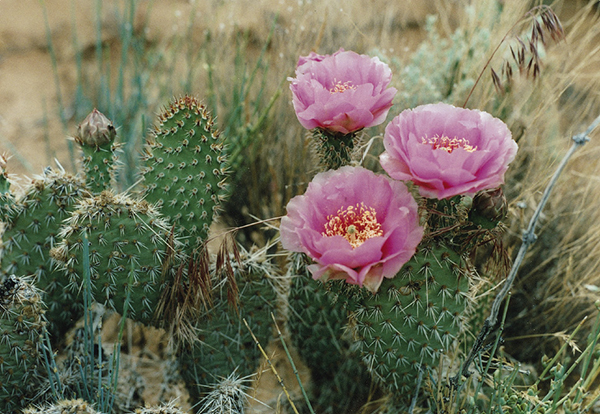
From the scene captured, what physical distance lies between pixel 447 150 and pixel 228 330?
0.57 meters

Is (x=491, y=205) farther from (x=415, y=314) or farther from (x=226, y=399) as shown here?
(x=226, y=399)

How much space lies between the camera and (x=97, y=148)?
1.09 metres

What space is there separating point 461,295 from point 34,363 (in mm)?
734

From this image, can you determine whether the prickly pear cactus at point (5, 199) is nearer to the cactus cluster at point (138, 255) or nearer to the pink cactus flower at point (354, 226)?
the cactus cluster at point (138, 255)

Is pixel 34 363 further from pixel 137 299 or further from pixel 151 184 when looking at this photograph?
pixel 151 184

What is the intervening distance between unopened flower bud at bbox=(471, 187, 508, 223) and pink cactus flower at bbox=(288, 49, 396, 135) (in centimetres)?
19

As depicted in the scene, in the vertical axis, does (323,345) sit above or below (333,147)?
below

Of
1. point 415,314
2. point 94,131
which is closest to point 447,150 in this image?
point 415,314

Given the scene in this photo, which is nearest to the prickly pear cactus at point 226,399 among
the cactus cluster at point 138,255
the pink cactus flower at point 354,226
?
the cactus cluster at point 138,255

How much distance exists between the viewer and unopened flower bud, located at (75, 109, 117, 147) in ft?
3.46

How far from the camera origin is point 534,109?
1575 mm

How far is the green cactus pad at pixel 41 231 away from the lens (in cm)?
106

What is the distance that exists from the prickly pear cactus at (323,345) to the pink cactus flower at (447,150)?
337 mm

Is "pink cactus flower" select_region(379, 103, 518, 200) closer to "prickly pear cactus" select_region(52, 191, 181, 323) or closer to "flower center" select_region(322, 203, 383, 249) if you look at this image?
"flower center" select_region(322, 203, 383, 249)
